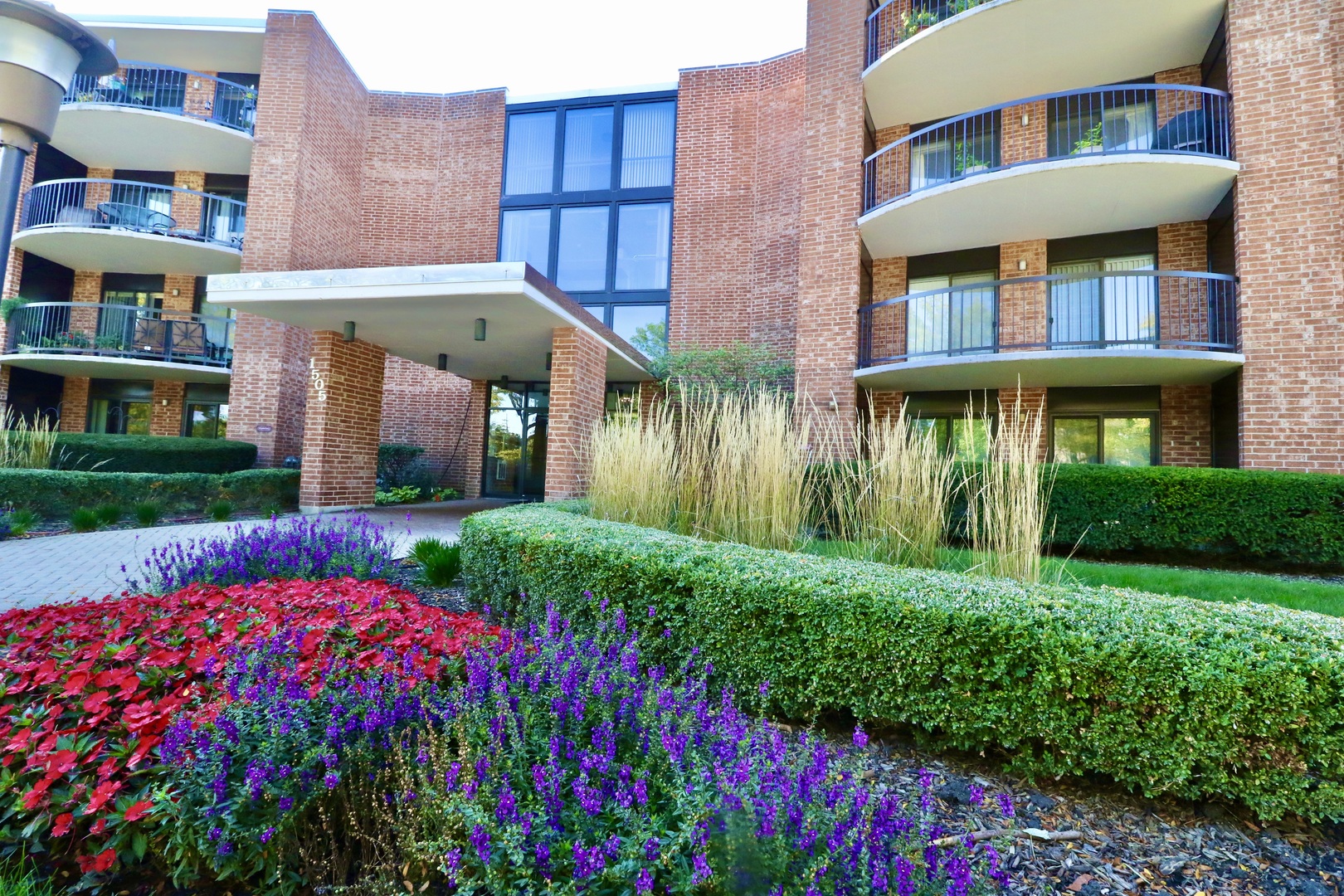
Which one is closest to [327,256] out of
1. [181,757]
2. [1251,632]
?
[181,757]

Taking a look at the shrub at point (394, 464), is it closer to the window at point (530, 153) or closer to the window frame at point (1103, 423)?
the window at point (530, 153)

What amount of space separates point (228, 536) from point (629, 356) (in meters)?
5.37

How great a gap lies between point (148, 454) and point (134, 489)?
289 cm

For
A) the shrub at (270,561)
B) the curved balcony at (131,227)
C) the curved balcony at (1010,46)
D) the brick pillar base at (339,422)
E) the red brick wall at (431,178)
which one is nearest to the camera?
the shrub at (270,561)

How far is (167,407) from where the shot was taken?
1180 centimetres

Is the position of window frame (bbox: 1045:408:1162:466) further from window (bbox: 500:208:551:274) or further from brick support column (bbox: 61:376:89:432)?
brick support column (bbox: 61:376:89:432)

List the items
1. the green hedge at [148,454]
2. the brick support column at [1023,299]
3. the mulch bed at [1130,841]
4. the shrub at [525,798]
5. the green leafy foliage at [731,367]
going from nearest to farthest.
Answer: the shrub at [525,798]
the mulch bed at [1130,841]
the brick support column at [1023,299]
the green hedge at [148,454]
the green leafy foliage at [731,367]

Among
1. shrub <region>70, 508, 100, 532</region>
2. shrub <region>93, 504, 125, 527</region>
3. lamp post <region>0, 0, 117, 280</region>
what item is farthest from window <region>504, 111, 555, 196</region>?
lamp post <region>0, 0, 117, 280</region>

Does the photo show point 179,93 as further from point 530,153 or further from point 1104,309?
point 1104,309

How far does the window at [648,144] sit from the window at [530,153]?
1589 mm

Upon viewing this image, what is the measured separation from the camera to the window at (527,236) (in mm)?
12375

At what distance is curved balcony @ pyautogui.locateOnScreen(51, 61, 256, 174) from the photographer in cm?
1052

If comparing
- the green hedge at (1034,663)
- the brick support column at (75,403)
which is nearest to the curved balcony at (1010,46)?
the green hedge at (1034,663)

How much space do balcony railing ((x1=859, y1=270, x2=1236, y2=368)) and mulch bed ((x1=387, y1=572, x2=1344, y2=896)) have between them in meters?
6.44
